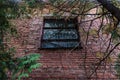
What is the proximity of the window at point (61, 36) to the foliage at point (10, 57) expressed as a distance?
126 centimetres

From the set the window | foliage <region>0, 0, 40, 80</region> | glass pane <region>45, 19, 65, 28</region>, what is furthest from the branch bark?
glass pane <region>45, 19, 65, 28</region>

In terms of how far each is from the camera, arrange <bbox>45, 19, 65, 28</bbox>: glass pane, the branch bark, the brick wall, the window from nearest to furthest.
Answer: the branch bark
the brick wall
the window
<bbox>45, 19, 65, 28</bbox>: glass pane

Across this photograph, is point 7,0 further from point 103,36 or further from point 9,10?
point 103,36

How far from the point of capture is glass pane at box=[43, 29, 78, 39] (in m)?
8.14

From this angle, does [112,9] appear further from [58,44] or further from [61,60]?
[58,44]

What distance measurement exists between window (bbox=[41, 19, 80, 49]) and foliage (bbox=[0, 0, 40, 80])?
1.26 meters

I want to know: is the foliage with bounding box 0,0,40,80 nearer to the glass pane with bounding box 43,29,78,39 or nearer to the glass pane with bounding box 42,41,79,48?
the glass pane with bounding box 42,41,79,48

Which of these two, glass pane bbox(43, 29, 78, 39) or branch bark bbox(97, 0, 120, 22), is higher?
branch bark bbox(97, 0, 120, 22)

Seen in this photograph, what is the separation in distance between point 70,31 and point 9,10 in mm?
2105

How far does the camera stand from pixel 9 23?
22.7 feet

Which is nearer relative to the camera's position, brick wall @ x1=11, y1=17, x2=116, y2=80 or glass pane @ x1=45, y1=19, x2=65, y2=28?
brick wall @ x1=11, y1=17, x2=116, y2=80

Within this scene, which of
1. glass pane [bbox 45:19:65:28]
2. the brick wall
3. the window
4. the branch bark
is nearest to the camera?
the branch bark

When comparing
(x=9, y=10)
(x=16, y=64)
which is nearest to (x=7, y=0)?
(x=9, y=10)

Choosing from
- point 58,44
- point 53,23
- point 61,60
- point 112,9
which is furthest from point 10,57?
point 53,23
